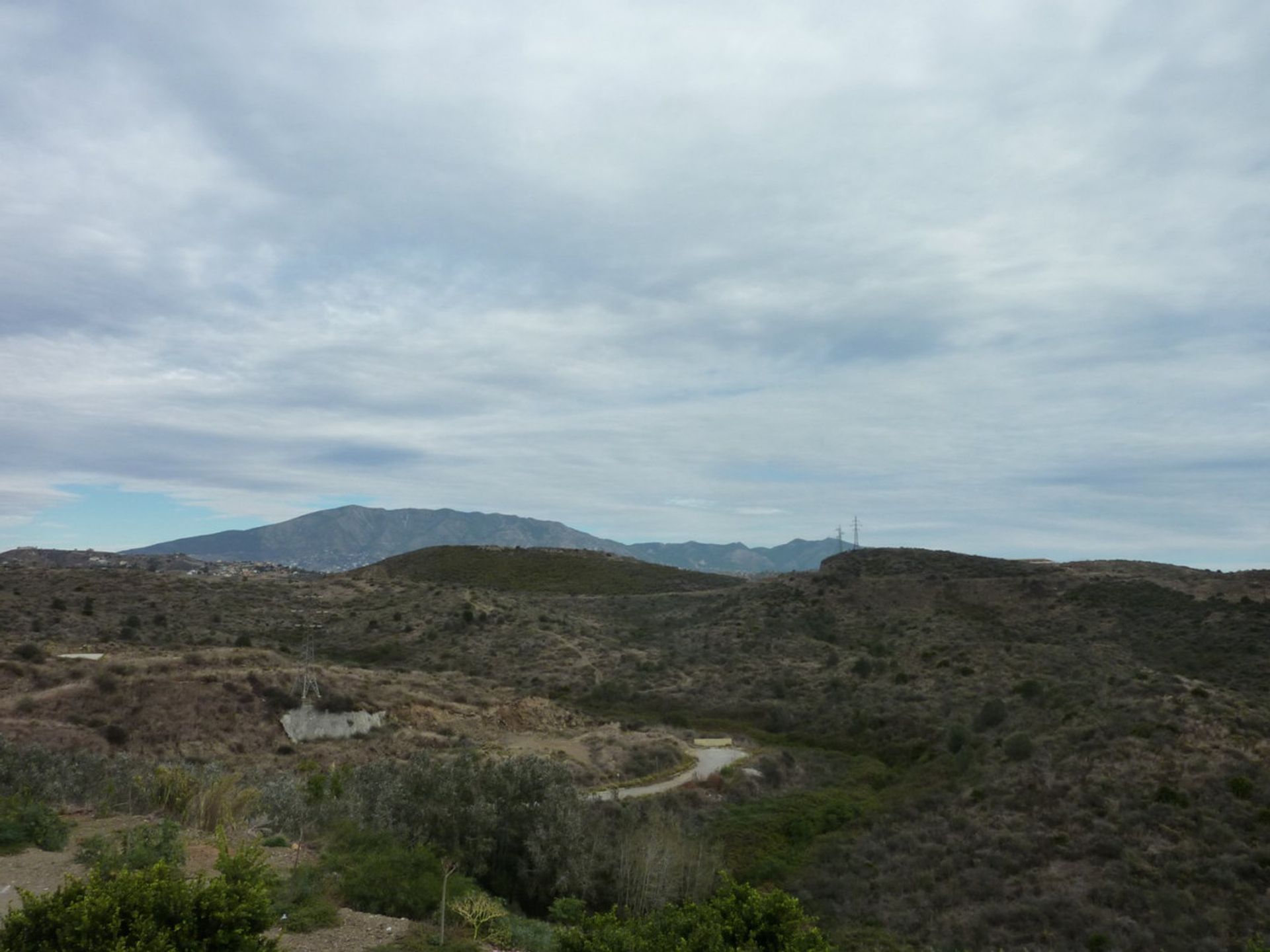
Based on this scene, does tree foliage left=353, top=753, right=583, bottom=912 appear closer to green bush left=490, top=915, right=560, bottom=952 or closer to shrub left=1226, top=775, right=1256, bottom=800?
green bush left=490, top=915, right=560, bottom=952

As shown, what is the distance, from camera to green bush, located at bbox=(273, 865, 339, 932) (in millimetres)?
8258

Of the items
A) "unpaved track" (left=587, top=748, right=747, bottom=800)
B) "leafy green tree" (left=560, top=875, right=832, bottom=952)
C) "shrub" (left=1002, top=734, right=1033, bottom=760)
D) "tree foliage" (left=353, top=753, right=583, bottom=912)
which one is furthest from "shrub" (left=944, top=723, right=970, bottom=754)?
"leafy green tree" (left=560, top=875, right=832, bottom=952)

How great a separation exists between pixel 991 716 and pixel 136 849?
30888 millimetres

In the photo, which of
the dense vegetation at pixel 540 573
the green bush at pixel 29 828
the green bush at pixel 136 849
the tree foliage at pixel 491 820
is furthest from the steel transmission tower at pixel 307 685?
the dense vegetation at pixel 540 573

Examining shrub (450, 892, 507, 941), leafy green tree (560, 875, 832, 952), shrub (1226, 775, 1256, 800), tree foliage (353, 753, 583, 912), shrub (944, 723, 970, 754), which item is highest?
leafy green tree (560, 875, 832, 952)

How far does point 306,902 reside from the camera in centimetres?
885

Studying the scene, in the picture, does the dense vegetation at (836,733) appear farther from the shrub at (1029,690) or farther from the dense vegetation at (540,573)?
the dense vegetation at (540,573)

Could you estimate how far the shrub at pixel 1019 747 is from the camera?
2558 centimetres

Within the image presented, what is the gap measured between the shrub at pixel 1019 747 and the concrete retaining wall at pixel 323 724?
24559 millimetres

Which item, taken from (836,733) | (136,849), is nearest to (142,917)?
(136,849)

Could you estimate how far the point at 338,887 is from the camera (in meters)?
9.62

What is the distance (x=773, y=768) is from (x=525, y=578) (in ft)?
208

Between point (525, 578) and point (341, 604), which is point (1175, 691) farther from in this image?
point (525, 578)

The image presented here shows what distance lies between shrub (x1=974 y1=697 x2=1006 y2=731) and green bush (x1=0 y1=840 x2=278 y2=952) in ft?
102
